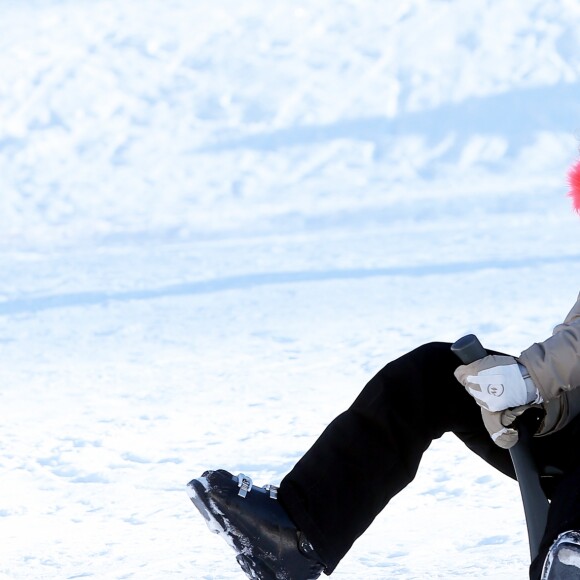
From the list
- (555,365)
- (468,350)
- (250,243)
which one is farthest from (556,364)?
(250,243)

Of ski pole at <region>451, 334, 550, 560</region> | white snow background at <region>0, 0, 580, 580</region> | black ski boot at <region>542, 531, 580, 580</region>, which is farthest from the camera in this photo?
white snow background at <region>0, 0, 580, 580</region>

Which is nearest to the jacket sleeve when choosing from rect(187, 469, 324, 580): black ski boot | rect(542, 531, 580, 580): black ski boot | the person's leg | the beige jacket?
the beige jacket

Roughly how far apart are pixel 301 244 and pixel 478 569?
168 inches

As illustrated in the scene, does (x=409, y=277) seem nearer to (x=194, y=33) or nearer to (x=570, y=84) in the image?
(x=570, y=84)

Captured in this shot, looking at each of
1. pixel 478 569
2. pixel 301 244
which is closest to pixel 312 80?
pixel 301 244

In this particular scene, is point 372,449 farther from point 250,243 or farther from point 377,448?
point 250,243

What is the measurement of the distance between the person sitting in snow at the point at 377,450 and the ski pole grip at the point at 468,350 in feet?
0.04

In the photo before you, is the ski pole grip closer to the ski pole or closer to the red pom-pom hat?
the ski pole

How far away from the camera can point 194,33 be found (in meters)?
10.1

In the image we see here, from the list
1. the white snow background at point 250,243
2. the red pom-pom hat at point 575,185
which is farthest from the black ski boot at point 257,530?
the red pom-pom hat at point 575,185

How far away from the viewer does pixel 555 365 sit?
135cm

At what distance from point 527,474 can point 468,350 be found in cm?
17

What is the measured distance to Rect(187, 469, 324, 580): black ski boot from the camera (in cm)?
136

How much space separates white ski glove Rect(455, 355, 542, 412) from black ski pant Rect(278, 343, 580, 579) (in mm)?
84
